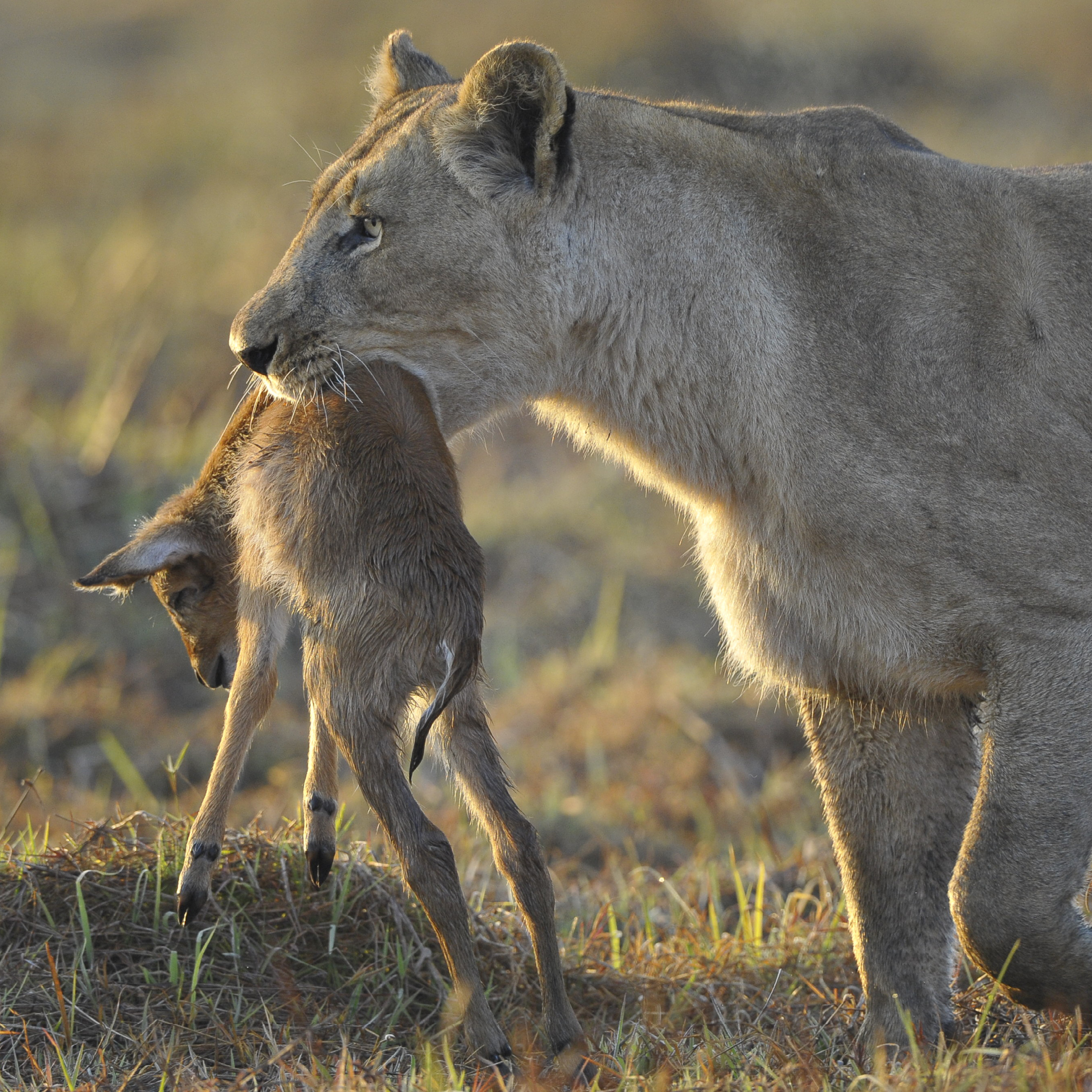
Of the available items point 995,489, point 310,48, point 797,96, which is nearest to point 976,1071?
point 995,489

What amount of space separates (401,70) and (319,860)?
2145 millimetres

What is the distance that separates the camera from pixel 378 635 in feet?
10.2

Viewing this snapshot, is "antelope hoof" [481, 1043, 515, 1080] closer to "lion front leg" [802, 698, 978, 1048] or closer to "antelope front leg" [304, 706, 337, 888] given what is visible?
"antelope front leg" [304, 706, 337, 888]

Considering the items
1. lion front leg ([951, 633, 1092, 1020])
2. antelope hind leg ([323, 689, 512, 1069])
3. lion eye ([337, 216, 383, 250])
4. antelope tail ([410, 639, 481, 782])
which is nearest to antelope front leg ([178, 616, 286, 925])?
antelope hind leg ([323, 689, 512, 1069])

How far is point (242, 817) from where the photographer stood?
5.17 meters

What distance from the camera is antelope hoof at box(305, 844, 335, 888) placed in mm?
3371

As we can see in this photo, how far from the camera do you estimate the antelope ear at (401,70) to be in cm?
392

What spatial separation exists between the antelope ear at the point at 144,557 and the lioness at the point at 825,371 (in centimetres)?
55

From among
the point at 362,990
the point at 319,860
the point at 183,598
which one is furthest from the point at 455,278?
the point at 362,990

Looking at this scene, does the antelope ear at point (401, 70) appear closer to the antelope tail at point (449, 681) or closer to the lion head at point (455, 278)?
the lion head at point (455, 278)

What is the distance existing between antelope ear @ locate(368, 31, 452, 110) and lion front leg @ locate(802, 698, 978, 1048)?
6.61 feet

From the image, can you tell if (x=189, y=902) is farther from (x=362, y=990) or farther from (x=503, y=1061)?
(x=503, y=1061)

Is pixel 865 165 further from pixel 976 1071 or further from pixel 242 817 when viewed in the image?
pixel 242 817

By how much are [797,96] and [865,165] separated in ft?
30.8
